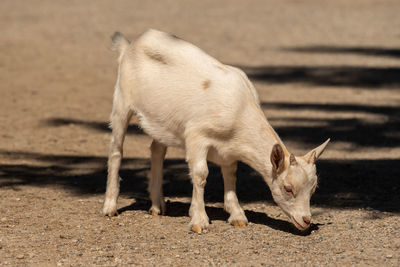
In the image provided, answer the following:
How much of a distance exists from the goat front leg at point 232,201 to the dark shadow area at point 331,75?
8.21 m

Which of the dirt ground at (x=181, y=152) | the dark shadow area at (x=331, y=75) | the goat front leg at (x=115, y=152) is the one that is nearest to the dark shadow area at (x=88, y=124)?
the dirt ground at (x=181, y=152)

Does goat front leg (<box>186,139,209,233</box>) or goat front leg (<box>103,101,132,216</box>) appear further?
goat front leg (<box>103,101,132,216</box>)

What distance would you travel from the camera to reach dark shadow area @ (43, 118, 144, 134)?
1228cm

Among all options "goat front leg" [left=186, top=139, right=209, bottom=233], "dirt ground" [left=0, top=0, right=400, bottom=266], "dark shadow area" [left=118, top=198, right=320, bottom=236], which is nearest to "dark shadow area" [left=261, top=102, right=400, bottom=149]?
"dirt ground" [left=0, top=0, right=400, bottom=266]

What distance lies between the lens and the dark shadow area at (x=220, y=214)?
297 inches

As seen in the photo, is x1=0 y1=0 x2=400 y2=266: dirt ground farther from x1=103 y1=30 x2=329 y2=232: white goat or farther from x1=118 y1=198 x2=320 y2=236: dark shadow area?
x1=103 y1=30 x2=329 y2=232: white goat

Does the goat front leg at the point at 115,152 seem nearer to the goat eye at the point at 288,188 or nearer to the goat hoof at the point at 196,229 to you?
the goat hoof at the point at 196,229

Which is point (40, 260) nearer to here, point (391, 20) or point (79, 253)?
point (79, 253)

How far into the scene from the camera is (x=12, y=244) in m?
6.91

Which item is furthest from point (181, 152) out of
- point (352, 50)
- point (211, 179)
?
point (352, 50)

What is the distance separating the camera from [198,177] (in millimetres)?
7387

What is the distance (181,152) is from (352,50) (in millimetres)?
8609

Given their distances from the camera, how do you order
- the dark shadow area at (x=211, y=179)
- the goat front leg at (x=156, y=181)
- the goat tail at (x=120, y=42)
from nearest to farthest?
1. the goat front leg at (x=156, y=181)
2. the goat tail at (x=120, y=42)
3. the dark shadow area at (x=211, y=179)

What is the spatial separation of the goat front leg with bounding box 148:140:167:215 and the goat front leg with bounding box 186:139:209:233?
74 cm
